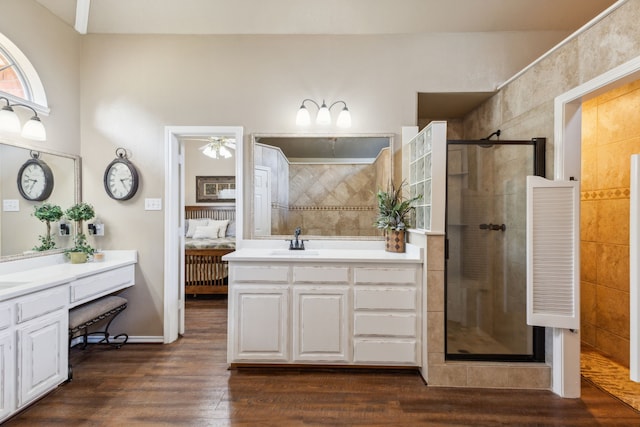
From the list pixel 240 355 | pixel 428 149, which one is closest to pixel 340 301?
pixel 240 355

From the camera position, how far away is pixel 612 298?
2.77 metres

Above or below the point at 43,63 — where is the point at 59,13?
above

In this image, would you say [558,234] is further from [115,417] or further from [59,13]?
[59,13]

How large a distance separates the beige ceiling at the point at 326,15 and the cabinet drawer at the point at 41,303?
2377 millimetres

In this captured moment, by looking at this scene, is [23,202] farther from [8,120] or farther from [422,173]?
[422,173]

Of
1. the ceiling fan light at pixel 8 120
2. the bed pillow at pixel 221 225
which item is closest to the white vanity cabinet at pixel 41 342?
the ceiling fan light at pixel 8 120

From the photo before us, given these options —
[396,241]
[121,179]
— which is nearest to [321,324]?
[396,241]

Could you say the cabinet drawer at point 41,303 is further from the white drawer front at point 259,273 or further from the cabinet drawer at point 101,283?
the white drawer front at point 259,273

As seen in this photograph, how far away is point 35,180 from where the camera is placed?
8.52ft

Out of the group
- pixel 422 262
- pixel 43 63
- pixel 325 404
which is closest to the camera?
pixel 325 404

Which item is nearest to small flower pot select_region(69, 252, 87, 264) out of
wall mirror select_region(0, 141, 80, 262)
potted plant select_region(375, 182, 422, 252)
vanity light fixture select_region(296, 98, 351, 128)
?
wall mirror select_region(0, 141, 80, 262)

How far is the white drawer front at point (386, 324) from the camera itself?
2.39 meters

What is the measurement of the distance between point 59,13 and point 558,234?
431 centimetres

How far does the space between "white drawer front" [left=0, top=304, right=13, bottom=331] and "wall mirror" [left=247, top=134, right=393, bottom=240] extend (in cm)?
167
